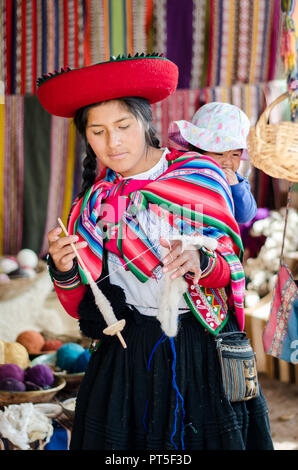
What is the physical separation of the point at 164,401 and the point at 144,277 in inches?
15.5

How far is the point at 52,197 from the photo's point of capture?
4.95 metres

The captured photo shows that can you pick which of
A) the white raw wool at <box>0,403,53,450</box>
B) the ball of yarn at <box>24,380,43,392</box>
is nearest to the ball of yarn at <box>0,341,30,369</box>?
the ball of yarn at <box>24,380,43,392</box>

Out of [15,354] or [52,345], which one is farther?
[52,345]

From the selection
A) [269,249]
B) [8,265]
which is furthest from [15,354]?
[269,249]

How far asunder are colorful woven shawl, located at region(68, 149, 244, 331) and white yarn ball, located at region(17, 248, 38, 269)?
2735 millimetres

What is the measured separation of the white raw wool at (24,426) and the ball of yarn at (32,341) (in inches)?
32.9

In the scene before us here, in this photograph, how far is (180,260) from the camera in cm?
154

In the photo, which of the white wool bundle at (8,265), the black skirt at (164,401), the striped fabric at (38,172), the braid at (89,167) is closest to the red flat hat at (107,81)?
the braid at (89,167)

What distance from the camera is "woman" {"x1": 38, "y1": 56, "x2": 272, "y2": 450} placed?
1.70 metres

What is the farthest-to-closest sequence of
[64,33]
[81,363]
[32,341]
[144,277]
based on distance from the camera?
[64,33], [32,341], [81,363], [144,277]

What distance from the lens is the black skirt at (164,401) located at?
1.68 meters

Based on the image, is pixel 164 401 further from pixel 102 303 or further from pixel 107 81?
pixel 107 81
